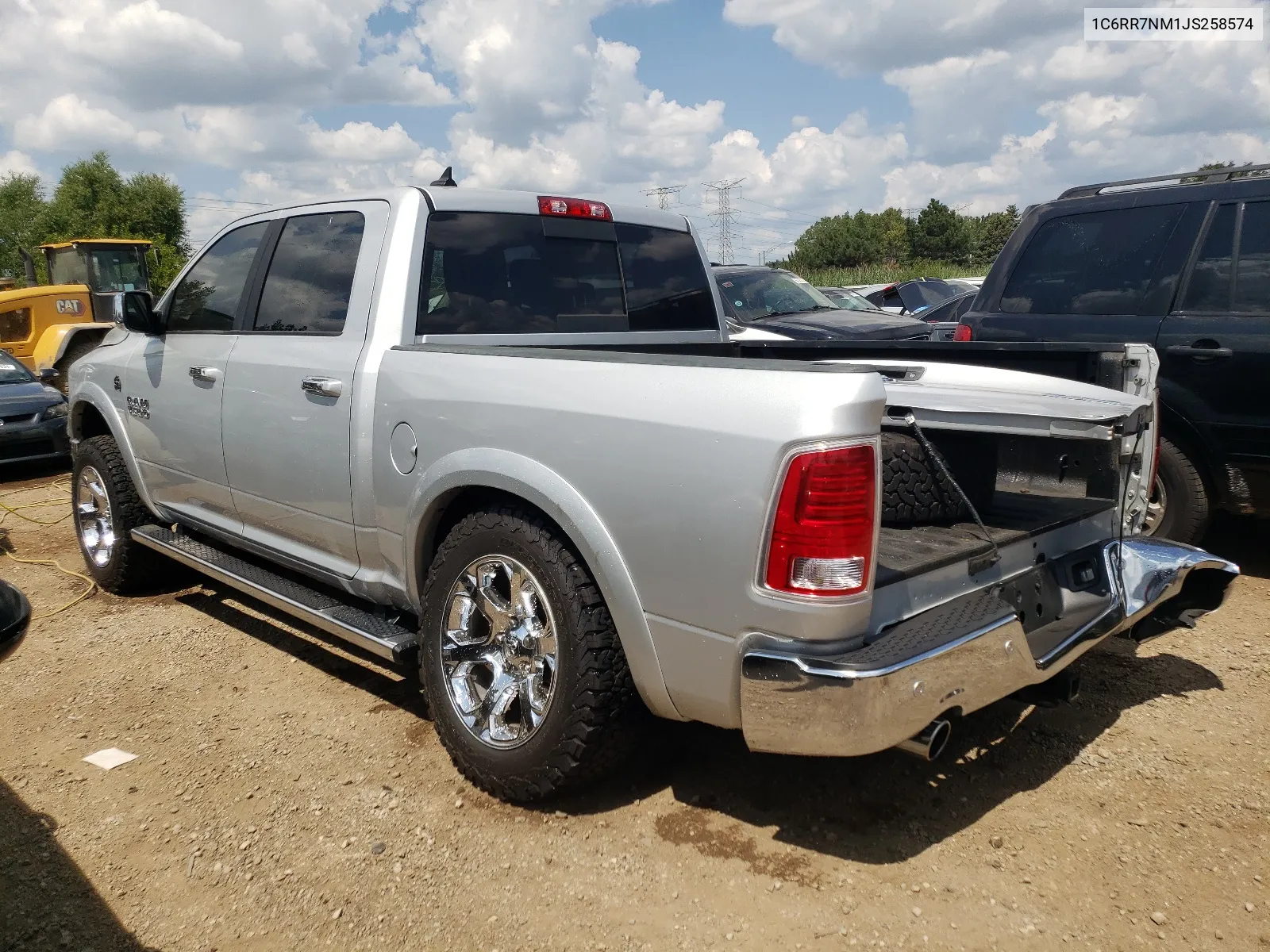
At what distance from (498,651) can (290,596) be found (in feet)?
4.03

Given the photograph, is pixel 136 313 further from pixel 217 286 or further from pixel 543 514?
pixel 543 514

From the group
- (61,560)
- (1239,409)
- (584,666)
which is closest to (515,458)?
(584,666)

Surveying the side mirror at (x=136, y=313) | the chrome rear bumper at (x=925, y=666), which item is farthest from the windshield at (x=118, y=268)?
the chrome rear bumper at (x=925, y=666)

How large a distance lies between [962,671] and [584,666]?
3.32ft

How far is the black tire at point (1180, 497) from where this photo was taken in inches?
200

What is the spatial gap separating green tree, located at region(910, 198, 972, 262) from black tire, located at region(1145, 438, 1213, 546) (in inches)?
4038

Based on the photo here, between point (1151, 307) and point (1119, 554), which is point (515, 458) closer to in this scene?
point (1119, 554)

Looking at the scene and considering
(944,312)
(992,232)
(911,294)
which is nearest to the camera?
(944,312)

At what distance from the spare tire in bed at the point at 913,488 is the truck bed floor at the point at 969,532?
A: 39 millimetres

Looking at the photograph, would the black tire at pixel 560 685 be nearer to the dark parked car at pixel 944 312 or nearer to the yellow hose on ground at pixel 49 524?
the yellow hose on ground at pixel 49 524

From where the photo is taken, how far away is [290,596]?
3904 mm

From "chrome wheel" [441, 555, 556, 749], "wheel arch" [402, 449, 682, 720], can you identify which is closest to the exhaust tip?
"wheel arch" [402, 449, 682, 720]

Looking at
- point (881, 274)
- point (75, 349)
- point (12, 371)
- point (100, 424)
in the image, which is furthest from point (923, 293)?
point (881, 274)

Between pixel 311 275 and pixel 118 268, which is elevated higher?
pixel 118 268
